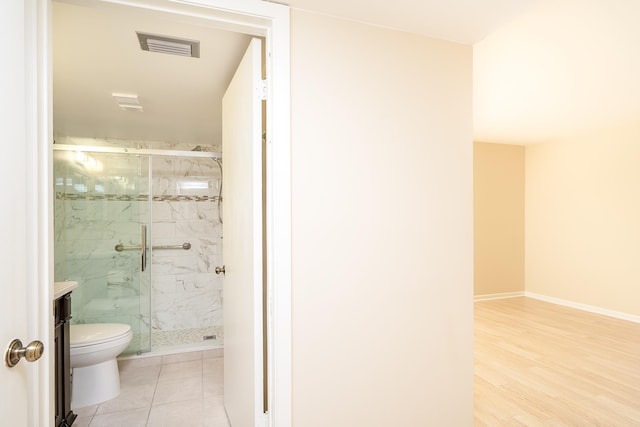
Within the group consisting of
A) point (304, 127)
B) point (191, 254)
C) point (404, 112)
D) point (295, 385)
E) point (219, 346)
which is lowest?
point (219, 346)

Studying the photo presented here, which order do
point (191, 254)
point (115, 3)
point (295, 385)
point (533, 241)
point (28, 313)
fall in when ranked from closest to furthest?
point (28, 313) < point (115, 3) < point (295, 385) < point (191, 254) < point (533, 241)

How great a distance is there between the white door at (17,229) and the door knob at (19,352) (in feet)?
0.04

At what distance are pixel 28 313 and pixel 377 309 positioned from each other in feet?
4.02

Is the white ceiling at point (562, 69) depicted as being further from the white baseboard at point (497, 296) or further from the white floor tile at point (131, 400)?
the white floor tile at point (131, 400)

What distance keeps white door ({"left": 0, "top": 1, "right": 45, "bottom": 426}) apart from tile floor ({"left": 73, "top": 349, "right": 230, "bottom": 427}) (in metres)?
1.29

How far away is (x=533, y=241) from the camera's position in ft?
17.1

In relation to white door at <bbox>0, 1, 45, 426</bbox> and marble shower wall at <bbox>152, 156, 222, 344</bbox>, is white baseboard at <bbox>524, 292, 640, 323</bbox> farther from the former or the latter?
white door at <bbox>0, 1, 45, 426</bbox>

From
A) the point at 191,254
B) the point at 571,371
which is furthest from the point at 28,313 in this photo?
the point at 571,371

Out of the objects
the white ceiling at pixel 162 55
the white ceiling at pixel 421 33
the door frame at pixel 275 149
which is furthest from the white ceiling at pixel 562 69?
the door frame at pixel 275 149

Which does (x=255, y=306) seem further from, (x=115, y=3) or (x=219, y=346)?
(x=219, y=346)

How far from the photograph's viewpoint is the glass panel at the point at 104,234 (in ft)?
10.3

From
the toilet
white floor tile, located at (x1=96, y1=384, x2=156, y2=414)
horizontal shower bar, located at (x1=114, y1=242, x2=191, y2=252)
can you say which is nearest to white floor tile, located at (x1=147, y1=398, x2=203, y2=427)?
white floor tile, located at (x1=96, y1=384, x2=156, y2=414)

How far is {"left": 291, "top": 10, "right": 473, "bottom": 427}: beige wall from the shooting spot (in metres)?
1.39

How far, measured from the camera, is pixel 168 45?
1.69 metres
